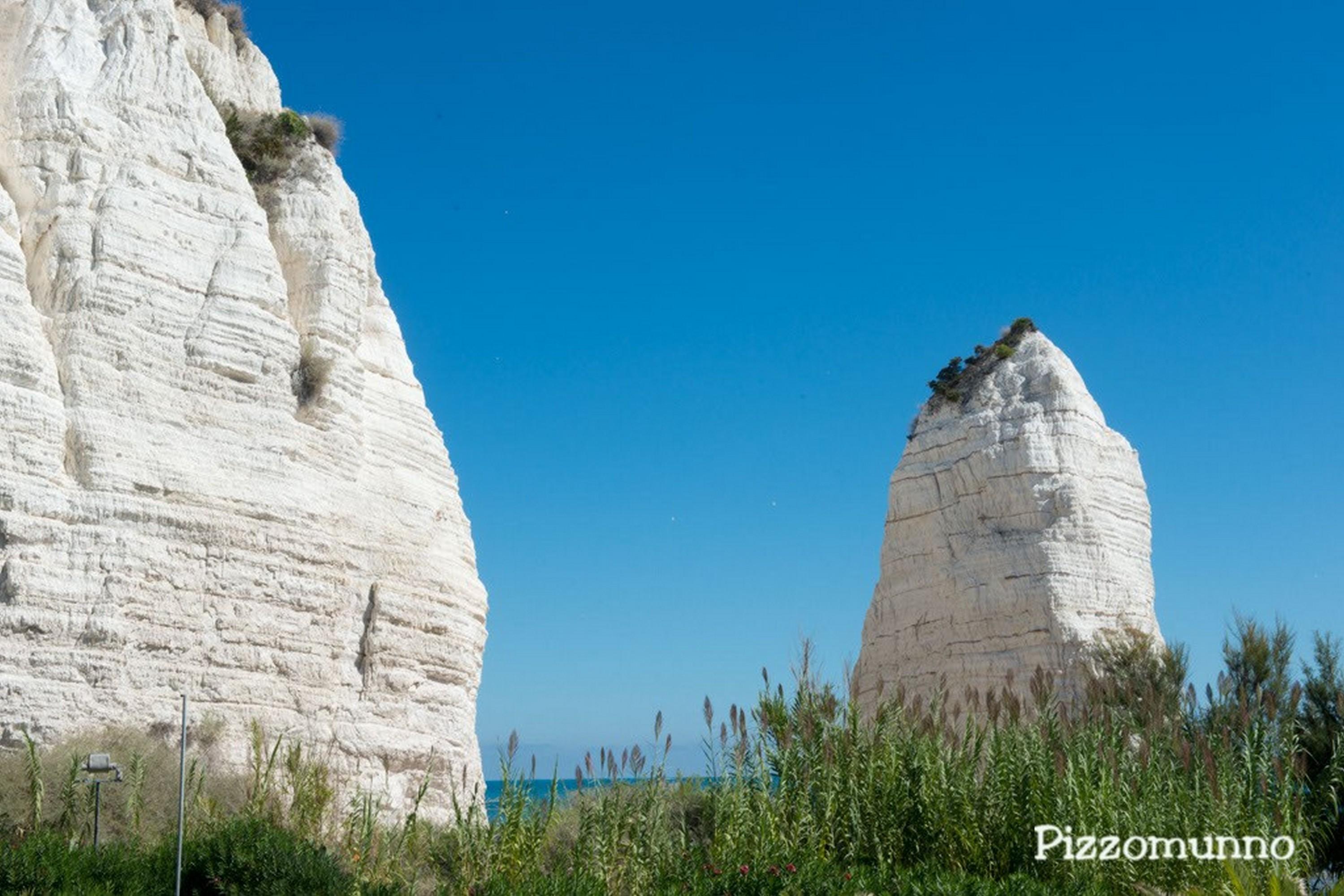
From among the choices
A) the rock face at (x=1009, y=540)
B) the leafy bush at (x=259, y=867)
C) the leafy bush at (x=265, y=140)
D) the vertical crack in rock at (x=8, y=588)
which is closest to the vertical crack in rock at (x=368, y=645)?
the vertical crack in rock at (x=8, y=588)

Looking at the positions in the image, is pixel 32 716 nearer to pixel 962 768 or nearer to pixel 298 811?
pixel 298 811

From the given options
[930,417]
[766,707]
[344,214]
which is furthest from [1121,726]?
[930,417]

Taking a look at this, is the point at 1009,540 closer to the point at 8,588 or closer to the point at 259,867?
the point at 8,588

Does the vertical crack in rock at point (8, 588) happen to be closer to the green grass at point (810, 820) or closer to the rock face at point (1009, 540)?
the green grass at point (810, 820)

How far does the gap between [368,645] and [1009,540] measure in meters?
14.4

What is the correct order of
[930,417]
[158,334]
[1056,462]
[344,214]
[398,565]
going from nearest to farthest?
[158,334]
[398,565]
[344,214]
[1056,462]
[930,417]

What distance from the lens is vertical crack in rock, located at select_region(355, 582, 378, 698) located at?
56.3ft

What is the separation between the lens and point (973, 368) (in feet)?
98.8

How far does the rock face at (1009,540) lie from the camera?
2630 cm

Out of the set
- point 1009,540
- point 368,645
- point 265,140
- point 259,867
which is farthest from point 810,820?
point 1009,540

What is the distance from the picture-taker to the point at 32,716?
13.9 metres

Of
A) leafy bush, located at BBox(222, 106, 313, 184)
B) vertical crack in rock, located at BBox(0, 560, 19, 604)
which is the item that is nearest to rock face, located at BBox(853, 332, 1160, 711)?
leafy bush, located at BBox(222, 106, 313, 184)

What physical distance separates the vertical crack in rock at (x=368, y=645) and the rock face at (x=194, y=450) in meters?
0.02

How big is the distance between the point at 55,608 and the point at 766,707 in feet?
24.5
